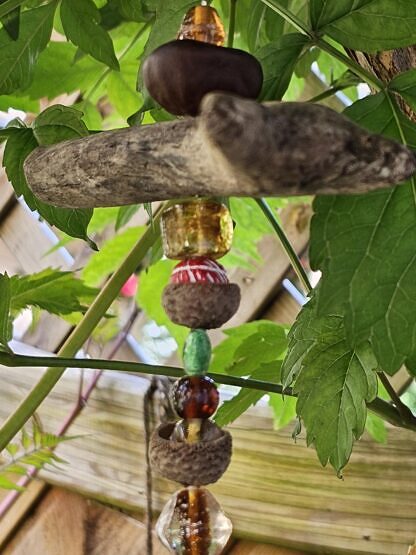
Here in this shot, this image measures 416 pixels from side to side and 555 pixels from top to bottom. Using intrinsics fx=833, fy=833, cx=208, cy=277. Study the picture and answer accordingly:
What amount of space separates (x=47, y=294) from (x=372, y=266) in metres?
0.36

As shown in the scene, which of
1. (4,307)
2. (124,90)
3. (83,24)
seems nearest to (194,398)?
(4,307)

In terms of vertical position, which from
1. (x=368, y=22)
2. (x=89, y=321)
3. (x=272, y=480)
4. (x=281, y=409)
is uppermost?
(x=368, y=22)

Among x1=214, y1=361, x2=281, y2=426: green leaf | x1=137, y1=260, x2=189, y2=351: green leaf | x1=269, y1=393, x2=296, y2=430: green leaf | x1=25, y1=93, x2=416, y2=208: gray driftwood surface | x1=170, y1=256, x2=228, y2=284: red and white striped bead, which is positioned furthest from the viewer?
x1=137, y1=260, x2=189, y2=351: green leaf

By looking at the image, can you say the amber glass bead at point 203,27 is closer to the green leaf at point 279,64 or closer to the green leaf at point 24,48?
the green leaf at point 279,64

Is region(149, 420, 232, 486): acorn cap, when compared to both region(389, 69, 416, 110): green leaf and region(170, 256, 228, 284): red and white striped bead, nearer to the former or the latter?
region(170, 256, 228, 284): red and white striped bead

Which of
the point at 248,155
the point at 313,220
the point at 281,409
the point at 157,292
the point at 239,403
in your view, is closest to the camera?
the point at 248,155

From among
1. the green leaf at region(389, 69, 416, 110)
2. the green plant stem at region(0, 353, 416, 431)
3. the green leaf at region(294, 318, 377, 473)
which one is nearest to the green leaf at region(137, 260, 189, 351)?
the green plant stem at region(0, 353, 416, 431)

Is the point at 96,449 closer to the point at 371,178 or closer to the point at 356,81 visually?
the point at 356,81

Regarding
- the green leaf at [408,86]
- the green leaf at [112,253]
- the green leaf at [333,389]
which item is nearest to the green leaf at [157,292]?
the green leaf at [112,253]

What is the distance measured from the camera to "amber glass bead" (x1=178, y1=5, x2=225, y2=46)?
306mm

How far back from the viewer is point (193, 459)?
1.35 feet

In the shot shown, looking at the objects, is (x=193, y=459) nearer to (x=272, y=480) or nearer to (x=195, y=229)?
(x=195, y=229)

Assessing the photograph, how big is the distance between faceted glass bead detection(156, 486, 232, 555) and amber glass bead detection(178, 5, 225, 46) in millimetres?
248

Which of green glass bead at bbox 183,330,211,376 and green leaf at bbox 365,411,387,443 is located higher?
green glass bead at bbox 183,330,211,376
